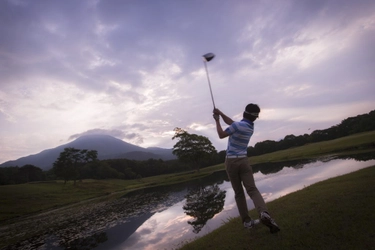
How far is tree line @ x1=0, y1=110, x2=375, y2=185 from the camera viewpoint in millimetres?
66312

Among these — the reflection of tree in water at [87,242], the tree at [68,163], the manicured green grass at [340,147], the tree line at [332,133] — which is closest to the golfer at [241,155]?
the reflection of tree in water at [87,242]

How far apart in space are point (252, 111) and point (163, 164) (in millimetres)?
109638

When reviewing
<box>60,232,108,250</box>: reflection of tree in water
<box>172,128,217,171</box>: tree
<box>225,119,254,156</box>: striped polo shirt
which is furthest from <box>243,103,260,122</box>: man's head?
<box>172,128,217,171</box>: tree

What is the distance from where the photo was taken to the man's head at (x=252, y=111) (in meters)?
5.87

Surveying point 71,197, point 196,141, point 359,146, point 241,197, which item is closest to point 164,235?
point 241,197

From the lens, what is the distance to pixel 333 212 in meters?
5.80

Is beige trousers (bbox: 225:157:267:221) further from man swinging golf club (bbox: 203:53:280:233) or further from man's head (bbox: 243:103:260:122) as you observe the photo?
man's head (bbox: 243:103:260:122)

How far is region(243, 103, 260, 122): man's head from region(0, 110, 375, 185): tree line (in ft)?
195

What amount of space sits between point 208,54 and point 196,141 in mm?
59126

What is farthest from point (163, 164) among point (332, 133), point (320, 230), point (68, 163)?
point (320, 230)

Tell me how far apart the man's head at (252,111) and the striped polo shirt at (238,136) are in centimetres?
20

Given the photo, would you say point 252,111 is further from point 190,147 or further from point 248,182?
point 190,147

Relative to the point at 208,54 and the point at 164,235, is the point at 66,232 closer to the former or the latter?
the point at 164,235

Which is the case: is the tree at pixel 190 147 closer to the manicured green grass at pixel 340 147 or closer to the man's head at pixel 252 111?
the manicured green grass at pixel 340 147
